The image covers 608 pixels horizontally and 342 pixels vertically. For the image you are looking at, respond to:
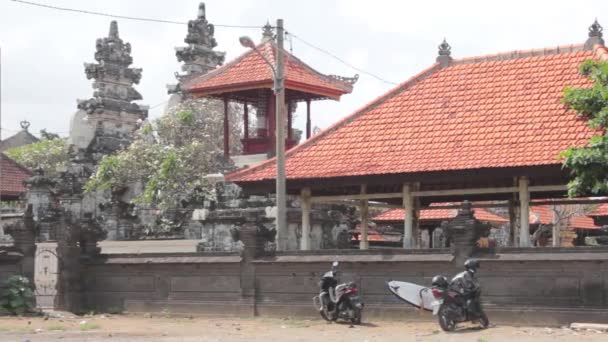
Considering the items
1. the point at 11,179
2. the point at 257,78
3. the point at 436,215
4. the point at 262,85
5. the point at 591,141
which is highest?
the point at 257,78

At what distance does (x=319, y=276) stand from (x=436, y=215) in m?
17.0

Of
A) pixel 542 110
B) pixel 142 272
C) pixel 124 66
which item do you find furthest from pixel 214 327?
pixel 124 66

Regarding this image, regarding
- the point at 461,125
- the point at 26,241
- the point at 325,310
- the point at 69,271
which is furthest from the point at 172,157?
the point at 325,310

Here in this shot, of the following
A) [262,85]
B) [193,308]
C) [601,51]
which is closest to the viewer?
[193,308]

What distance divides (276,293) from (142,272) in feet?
10.7

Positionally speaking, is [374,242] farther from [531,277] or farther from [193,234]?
[531,277]

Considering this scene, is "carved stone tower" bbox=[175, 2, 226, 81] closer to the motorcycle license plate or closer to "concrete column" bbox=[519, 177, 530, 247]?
"concrete column" bbox=[519, 177, 530, 247]

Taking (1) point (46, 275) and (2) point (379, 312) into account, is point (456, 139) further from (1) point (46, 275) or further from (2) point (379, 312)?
(1) point (46, 275)

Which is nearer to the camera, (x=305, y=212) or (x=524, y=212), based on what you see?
(x=524, y=212)

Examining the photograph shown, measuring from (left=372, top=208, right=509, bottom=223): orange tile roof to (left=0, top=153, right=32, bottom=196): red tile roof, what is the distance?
13558 mm

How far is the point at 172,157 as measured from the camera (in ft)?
124

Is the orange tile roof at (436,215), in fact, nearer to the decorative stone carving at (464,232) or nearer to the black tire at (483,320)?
the decorative stone carving at (464,232)

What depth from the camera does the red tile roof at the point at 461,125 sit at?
67.2 feet

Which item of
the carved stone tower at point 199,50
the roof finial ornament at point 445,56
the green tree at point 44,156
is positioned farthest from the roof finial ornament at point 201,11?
the roof finial ornament at point 445,56
